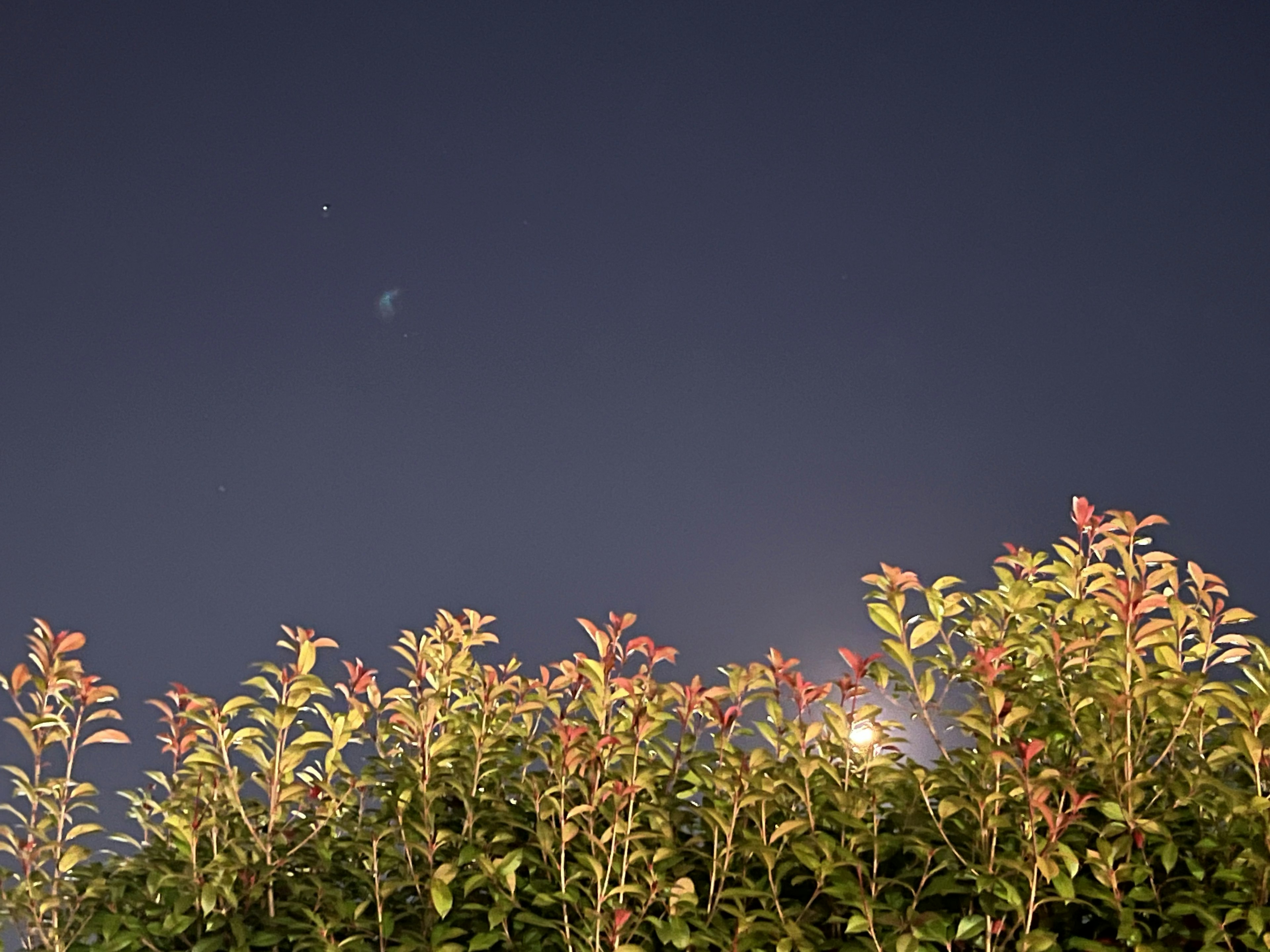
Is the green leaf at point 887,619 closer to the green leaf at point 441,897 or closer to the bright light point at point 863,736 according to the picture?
the bright light point at point 863,736

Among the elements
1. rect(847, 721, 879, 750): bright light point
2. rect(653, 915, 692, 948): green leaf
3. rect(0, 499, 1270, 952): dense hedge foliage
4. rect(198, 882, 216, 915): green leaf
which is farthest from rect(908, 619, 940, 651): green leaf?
rect(198, 882, 216, 915): green leaf

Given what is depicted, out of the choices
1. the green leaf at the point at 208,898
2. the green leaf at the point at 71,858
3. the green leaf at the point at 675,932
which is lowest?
the green leaf at the point at 675,932

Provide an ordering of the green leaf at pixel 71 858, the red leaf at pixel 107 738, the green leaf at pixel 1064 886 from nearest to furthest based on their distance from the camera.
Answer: the green leaf at pixel 1064 886 → the green leaf at pixel 71 858 → the red leaf at pixel 107 738

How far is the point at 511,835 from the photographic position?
1.86 m

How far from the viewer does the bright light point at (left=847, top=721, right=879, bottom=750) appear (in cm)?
189

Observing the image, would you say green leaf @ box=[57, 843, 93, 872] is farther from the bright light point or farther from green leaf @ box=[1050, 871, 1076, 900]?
green leaf @ box=[1050, 871, 1076, 900]

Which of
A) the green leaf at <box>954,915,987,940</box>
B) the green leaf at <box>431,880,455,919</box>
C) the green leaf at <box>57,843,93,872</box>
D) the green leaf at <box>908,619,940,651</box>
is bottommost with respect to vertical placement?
the green leaf at <box>954,915,987,940</box>

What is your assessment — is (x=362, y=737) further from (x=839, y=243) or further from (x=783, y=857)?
(x=839, y=243)

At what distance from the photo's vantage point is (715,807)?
187 cm

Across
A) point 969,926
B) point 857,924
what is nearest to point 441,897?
point 857,924

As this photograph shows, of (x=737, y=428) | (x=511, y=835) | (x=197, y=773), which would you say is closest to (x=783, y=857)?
(x=511, y=835)

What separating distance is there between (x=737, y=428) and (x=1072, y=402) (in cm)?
152

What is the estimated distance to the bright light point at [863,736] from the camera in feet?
6.21

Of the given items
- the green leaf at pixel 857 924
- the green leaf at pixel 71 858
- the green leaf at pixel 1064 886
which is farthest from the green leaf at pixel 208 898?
the green leaf at pixel 1064 886
